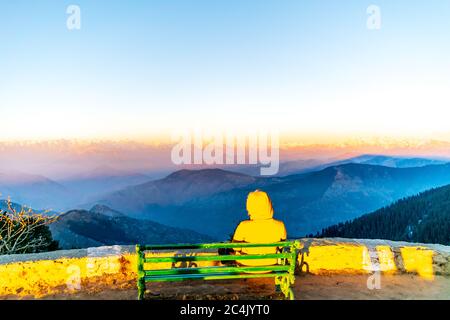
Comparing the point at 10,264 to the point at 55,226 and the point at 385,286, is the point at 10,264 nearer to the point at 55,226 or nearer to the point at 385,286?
the point at 385,286

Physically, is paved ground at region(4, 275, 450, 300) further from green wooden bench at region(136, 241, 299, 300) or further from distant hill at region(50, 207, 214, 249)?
distant hill at region(50, 207, 214, 249)

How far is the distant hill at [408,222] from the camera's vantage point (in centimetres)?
10588

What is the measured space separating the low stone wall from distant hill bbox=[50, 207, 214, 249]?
76.2 metres

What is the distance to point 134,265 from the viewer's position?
7914 mm

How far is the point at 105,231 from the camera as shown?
111562 mm

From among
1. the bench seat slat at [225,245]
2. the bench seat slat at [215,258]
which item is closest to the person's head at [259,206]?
the bench seat slat at [225,245]

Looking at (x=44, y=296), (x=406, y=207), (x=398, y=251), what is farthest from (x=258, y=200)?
(x=406, y=207)

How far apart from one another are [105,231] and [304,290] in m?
110

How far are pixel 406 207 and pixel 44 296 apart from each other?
139m

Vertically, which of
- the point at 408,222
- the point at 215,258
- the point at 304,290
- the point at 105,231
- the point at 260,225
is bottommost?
the point at 408,222

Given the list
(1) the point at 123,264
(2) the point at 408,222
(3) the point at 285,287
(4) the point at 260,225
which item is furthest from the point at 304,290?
(2) the point at 408,222

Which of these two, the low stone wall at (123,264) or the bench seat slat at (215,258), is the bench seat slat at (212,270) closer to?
the bench seat slat at (215,258)

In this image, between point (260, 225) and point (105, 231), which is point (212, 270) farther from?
point (105, 231)

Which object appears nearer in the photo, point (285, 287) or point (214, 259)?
point (214, 259)
